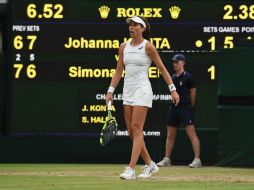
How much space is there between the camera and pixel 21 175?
456 inches

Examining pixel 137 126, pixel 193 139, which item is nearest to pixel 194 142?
pixel 193 139

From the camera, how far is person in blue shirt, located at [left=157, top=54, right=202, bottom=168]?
14438mm

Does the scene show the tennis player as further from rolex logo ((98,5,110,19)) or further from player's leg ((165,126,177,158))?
rolex logo ((98,5,110,19))

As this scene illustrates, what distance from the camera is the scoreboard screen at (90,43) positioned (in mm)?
14922

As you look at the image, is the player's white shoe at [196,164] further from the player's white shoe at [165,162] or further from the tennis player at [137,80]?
the tennis player at [137,80]

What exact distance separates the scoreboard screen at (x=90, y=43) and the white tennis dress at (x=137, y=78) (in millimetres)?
4200

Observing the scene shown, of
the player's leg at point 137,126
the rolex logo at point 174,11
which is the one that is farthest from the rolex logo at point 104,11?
the player's leg at point 137,126

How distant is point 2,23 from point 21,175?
14.1ft

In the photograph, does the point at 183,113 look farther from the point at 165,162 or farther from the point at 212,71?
the point at 212,71

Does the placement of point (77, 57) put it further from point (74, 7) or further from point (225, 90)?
point (225, 90)

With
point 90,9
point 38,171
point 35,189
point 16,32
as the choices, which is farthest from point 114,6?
point 35,189

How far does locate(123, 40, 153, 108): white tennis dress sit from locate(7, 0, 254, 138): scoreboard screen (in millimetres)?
4200

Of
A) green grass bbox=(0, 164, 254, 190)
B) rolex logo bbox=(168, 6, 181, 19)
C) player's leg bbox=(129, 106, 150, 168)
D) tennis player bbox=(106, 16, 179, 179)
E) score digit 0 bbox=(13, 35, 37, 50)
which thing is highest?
rolex logo bbox=(168, 6, 181, 19)

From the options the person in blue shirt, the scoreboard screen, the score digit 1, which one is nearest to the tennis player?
the person in blue shirt
